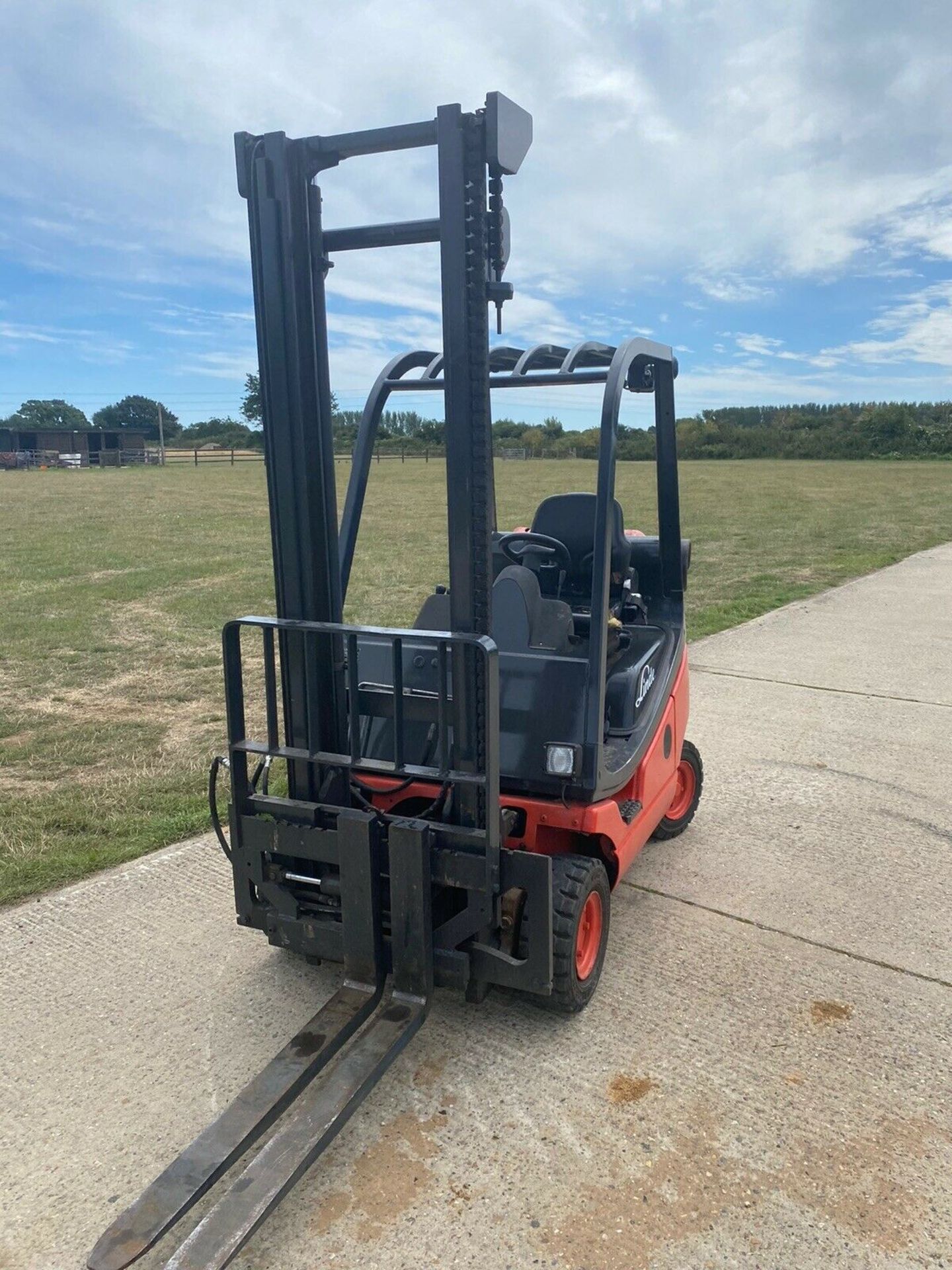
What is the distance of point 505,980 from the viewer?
9.34 ft

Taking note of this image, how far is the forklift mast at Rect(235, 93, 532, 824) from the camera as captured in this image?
8.54 feet

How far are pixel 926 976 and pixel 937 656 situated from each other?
551cm

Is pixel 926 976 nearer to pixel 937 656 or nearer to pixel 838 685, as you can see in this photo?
pixel 838 685

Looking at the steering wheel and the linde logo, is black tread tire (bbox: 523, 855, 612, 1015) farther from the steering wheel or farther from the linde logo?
the steering wheel

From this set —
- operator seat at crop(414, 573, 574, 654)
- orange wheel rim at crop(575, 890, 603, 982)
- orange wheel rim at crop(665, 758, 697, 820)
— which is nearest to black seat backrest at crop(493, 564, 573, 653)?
operator seat at crop(414, 573, 574, 654)

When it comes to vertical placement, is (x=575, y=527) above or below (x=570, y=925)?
above

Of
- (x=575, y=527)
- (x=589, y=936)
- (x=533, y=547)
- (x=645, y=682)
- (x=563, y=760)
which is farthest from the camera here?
(x=533, y=547)

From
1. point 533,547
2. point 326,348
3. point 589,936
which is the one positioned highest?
point 326,348

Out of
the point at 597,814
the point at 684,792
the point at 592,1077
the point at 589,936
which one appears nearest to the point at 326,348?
the point at 597,814

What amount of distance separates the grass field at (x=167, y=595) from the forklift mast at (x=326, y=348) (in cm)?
202

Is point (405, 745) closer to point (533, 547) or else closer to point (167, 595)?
point (533, 547)

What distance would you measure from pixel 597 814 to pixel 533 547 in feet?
4.71

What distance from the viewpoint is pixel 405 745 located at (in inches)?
132

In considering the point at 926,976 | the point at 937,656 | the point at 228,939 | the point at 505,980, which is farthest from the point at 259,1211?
the point at 937,656
